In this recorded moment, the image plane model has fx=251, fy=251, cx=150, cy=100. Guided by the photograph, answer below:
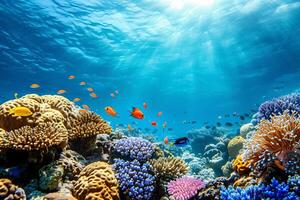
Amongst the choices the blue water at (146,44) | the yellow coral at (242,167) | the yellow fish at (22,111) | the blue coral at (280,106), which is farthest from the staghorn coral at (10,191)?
the blue water at (146,44)

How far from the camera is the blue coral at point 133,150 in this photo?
5801 millimetres

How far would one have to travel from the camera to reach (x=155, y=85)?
161 ft

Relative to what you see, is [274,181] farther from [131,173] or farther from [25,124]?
[25,124]

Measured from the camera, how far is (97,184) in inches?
179

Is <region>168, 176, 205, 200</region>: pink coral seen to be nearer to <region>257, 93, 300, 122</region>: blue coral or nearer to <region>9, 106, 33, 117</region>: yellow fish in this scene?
<region>9, 106, 33, 117</region>: yellow fish

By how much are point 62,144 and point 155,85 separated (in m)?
44.2

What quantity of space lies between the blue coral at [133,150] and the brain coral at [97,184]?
31.0 inches

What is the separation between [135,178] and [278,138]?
2.79 meters

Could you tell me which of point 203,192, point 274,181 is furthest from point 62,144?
point 274,181

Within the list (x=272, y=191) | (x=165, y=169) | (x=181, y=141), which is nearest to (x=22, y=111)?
(x=165, y=169)

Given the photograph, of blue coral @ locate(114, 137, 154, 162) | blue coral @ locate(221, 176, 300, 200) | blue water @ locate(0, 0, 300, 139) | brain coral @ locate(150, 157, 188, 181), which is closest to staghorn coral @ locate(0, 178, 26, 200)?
blue coral @ locate(114, 137, 154, 162)

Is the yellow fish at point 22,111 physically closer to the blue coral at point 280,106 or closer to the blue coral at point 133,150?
the blue coral at point 133,150

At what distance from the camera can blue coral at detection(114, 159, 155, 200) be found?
4914mm

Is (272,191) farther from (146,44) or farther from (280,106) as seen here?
(146,44)
